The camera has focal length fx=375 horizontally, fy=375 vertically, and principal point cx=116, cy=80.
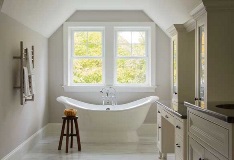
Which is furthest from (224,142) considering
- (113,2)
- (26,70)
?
(113,2)

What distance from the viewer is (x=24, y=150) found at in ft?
17.0

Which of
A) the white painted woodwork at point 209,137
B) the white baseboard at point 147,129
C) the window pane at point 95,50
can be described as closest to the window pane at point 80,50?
the window pane at point 95,50

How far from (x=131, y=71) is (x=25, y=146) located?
280cm

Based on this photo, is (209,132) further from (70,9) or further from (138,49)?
(138,49)

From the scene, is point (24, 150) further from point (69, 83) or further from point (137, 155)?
point (69, 83)

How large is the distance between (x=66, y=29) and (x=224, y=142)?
541 cm

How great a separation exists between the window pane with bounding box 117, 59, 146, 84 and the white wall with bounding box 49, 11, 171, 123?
28 centimetres

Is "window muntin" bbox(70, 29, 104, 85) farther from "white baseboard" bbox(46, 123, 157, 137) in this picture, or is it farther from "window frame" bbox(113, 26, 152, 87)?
"white baseboard" bbox(46, 123, 157, 137)

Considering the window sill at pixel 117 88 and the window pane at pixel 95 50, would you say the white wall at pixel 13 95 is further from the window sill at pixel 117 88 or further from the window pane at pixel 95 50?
the window pane at pixel 95 50

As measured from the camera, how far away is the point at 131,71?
7297mm

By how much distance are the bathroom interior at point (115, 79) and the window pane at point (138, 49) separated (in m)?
0.02

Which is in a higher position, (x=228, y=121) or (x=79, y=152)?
(x=228, y=121)

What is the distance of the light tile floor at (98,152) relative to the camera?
5113 mm

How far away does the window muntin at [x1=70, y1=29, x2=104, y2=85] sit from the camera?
7.26 meters
